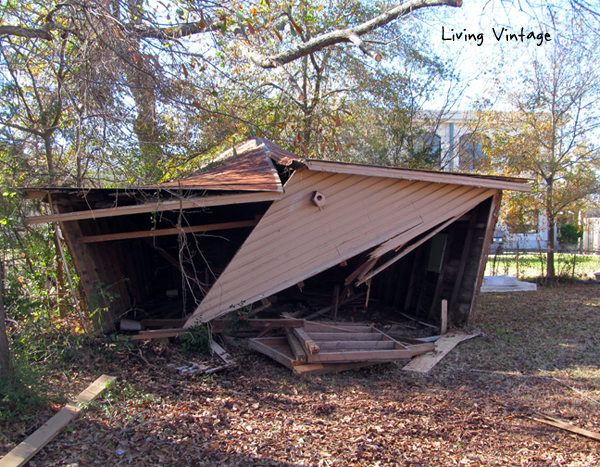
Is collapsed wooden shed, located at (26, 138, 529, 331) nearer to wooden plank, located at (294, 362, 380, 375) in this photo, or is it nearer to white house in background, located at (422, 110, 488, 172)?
wooden plank, located at (294, 362, 380, 375)

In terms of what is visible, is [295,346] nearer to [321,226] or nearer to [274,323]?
[274,323]

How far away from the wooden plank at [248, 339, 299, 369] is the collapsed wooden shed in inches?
27.2

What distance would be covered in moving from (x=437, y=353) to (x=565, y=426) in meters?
2.73

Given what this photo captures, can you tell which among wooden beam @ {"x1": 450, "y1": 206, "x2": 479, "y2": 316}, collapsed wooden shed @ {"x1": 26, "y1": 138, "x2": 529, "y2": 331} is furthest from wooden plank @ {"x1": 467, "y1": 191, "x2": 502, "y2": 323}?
wooden beam @ {"x1": 450, "y1": 206, "x2": 479, "y2": 316}

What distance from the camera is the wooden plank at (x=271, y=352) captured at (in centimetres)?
617

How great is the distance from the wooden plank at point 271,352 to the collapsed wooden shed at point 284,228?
2.27ft

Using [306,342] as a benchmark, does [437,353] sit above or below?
below

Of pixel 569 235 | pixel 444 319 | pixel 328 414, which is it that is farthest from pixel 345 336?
pixel 569 235

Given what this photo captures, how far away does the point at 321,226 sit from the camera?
747 cm

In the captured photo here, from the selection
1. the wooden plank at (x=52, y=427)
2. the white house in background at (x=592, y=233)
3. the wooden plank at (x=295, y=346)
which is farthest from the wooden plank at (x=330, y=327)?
the white house in background at (x=592, y=233)

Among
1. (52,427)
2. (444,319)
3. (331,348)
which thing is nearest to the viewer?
(52,427)

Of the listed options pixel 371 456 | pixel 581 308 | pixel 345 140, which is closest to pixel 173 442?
pixel 371 456

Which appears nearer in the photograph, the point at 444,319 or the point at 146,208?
the point at 146,208

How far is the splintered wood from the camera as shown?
6.10 m
